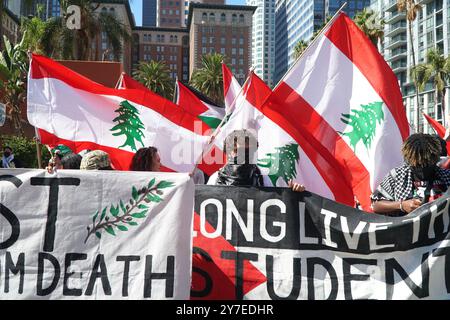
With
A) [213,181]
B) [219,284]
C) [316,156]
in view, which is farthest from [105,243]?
[316,156]

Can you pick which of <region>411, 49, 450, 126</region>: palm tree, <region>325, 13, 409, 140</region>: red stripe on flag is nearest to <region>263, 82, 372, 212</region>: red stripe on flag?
<region>325, 13, 409, 140</region>: red stripe on flag

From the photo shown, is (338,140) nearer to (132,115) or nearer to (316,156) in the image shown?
(316,156)

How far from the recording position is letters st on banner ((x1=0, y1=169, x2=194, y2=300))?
3.59 metres

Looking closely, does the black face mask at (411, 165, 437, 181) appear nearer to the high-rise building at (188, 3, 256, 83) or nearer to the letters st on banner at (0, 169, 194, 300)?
the letters st on banner at (0, 169, 194, 300)

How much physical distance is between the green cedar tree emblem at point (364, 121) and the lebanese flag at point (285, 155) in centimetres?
42

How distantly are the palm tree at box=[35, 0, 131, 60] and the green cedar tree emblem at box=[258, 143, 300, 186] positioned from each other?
2174 centimetres

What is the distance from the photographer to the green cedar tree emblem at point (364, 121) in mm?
5043

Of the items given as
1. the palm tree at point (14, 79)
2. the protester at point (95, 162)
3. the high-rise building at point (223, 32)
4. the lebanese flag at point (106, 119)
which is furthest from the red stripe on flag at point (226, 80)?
the high-rise building at point (223, 32)

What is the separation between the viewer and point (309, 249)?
12.3 ft

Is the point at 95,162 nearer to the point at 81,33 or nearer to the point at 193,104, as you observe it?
the point at 193,104

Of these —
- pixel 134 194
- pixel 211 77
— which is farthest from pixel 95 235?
pixel 211 77

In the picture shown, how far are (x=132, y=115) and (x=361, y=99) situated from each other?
298cm

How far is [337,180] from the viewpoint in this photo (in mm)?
4930

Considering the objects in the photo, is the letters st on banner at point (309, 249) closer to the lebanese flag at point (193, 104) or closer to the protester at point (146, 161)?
the protester at point (146, 161)
